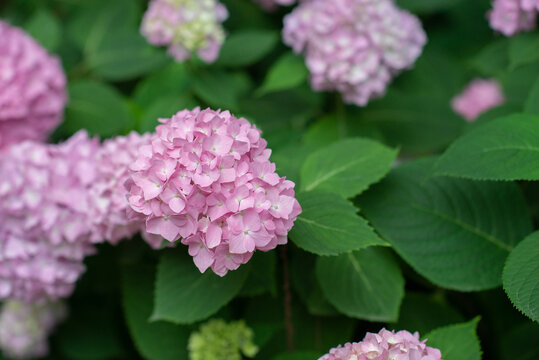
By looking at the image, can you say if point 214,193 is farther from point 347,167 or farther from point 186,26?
point 186,26

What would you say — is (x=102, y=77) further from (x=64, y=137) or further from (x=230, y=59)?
(x=230, y=59)

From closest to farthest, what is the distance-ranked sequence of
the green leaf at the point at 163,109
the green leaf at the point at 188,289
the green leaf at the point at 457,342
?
the green leaf at the point at 457,342 → the green leaf at the point at 188,289 → the green leaf at the point at 163,109

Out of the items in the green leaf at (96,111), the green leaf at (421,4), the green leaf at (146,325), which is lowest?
the green leaf at (146,325)

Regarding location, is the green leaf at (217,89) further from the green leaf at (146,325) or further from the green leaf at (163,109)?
the green leaf at (146,325)

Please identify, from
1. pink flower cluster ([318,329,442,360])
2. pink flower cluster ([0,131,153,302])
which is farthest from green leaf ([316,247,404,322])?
pink flower cluster ([0,131,153,302])

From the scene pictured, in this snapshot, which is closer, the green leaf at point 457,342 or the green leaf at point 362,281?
the green leaf at point 457,342

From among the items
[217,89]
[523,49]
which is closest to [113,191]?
[217,89]

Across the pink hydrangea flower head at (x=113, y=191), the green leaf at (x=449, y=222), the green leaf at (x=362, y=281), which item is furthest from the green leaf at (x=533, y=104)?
the pink hydrangea flower head at (x=113, y=191)

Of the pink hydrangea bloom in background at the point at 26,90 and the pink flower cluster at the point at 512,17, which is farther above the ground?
the pink flower cluster at the point at 512,17

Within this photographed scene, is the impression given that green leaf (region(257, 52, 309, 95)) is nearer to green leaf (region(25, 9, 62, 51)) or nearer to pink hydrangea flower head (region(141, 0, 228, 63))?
pink hydrangea flower head (region(141, 0, 228, 63))
